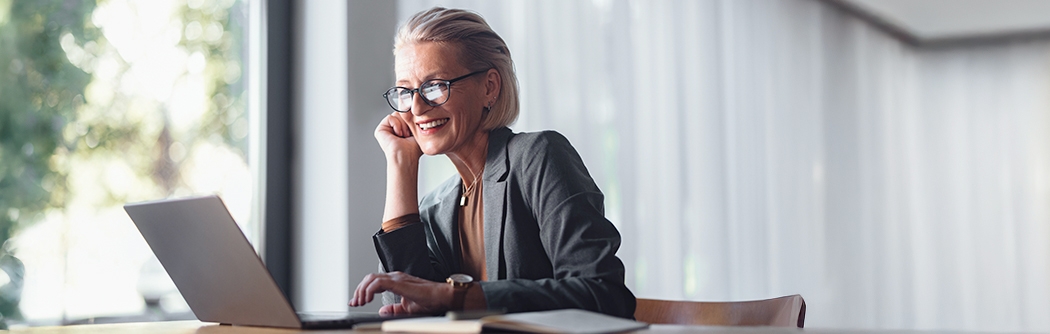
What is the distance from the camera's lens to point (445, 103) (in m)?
1.57

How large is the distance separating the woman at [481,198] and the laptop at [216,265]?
0.17 m

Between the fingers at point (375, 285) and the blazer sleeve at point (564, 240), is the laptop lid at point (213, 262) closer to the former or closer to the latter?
the fingers at point (375, 285)

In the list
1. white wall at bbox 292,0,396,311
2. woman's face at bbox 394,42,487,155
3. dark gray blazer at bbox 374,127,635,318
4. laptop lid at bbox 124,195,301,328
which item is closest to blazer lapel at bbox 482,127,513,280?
dark gray blazer at bbox 374,127,635,318

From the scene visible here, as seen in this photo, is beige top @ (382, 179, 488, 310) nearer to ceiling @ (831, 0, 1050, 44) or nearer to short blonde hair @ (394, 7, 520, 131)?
short blonde hair @ (394, 7, 520, 131)

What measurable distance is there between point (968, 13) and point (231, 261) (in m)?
4.19

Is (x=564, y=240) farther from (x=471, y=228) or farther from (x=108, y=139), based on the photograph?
(x=108, y=139)

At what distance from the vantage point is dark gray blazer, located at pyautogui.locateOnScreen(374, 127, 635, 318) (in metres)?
1.22

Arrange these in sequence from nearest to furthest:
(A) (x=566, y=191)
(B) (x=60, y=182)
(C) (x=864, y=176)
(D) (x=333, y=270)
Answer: (A) (x=566, y=191), (B) (x=60, y=182), (D) (x=333, y=270), (C) (x=864, y=176)

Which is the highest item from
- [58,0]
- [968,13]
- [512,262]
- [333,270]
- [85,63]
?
[968,13]

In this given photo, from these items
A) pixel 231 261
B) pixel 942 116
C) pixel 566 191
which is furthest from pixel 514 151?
pixel 942 116

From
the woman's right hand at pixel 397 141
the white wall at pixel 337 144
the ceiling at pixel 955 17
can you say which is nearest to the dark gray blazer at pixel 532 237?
the woman's right hand at pixel 397 141

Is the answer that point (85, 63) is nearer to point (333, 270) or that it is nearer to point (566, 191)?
point (333, 270)

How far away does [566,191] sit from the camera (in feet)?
4.42

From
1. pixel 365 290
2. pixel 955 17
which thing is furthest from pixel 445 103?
pixel 955 17
